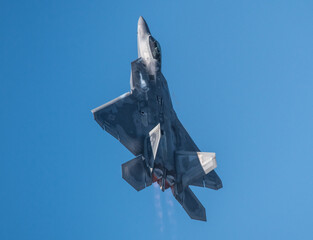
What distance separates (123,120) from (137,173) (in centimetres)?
346

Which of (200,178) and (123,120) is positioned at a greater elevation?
(123,120)

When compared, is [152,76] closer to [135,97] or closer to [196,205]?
[135,97]

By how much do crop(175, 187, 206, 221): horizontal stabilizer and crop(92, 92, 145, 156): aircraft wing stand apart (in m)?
4.30

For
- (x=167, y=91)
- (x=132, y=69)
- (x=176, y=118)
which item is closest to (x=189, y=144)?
(x=176, y=118)

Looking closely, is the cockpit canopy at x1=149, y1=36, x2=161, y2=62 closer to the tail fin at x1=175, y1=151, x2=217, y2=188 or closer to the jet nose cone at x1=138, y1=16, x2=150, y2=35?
the jet nose cone at x1=138, y1=16, x2=150, y2=35

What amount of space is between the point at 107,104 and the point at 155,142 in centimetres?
A: 370

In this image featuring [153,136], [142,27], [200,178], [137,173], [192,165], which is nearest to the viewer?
[137,173]

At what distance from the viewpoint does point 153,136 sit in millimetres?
24625

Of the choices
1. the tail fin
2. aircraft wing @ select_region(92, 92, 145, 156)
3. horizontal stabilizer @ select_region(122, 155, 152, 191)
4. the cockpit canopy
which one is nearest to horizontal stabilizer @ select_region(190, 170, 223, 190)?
the tail fin

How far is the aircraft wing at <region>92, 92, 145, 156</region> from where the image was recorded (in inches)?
961

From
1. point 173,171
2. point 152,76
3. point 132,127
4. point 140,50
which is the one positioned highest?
point 140,50

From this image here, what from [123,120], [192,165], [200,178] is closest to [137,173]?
[123,120]

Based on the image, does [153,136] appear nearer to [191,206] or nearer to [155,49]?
[191,206]

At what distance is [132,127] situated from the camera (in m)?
25.5
